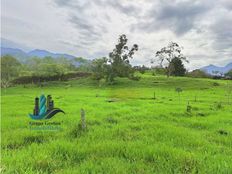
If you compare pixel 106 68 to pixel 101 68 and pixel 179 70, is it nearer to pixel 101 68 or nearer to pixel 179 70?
pixel 101 68

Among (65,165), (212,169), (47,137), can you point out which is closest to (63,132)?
(47,137)

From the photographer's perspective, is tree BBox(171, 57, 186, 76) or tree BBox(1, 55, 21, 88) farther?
tree BBox(171, 57, 186, 76)

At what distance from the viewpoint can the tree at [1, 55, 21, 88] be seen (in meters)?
65.0

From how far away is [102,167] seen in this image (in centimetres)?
437

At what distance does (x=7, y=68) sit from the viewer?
66.1 meters

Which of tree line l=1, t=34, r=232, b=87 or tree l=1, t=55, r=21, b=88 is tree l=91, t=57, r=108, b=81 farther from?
tree l=1, t=55, r=21, b=88

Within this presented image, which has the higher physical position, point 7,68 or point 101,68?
point 7,68

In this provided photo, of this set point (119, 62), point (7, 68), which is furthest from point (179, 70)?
point (7, 68)

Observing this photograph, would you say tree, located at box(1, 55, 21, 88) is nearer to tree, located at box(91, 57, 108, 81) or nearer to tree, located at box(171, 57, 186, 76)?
tree, located at box(91, 57, 108, 81)

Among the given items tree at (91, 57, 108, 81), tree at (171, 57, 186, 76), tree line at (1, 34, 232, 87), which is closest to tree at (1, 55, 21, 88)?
tree line at (1, 34, 232, 87)

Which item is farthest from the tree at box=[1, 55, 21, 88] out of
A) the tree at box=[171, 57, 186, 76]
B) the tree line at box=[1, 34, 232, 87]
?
the tree at box=[171, 57, 186, 76]

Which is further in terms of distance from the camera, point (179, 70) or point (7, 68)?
point (179, 70)

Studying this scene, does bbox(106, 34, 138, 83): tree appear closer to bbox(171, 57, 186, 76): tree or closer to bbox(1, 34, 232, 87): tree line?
bbox(1, 34, 232, 87): tree line

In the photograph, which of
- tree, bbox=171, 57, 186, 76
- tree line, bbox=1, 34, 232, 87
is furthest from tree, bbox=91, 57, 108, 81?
tree, bbox=171, 57, 186, 76
